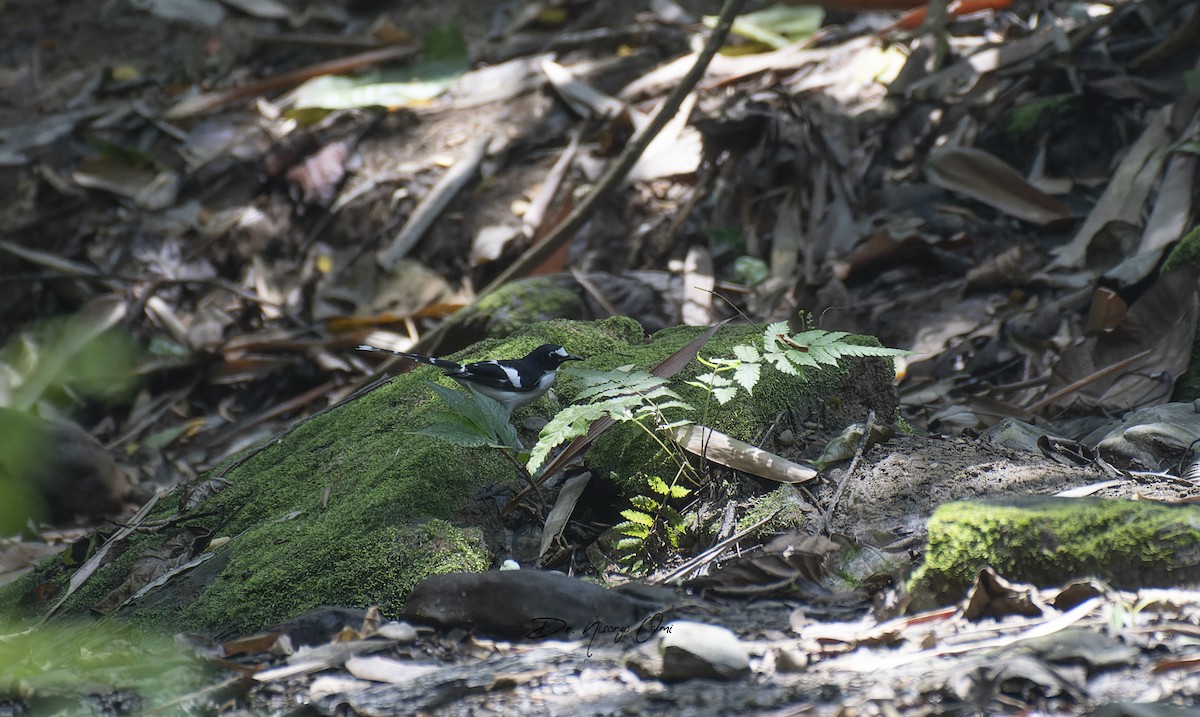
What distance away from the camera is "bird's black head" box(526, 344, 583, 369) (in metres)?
3.90

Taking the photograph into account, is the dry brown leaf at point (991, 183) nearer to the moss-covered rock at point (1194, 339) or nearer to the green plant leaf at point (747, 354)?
the moss-covered rock at point (1194, 339)

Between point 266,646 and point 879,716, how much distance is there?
145 cm

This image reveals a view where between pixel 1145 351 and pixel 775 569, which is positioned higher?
pixel 775 569

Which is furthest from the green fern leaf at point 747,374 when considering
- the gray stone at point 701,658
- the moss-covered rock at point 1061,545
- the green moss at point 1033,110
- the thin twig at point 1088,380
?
the green moss at point 1033,110

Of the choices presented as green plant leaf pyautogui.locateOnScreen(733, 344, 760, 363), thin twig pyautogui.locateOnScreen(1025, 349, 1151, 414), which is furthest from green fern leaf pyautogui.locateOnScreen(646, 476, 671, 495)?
thin twig pyautogui.locateOnScreen(1025, 349, 1151, 414)

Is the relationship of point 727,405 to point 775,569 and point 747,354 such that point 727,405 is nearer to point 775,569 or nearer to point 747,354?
point 747,354

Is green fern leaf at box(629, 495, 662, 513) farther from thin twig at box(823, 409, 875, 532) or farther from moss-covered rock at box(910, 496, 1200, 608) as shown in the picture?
moss-covered rock at box(910, 496, 1200, 608)

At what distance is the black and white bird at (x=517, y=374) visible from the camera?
12.4 ft

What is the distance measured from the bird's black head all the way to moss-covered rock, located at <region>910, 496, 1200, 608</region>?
173cm

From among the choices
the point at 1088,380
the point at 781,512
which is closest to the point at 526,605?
the point at 781,512

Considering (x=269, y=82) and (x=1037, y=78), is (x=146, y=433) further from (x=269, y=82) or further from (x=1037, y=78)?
Result: (x=1037, y=78)

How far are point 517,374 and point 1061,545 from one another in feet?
6.54

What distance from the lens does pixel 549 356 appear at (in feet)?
12.8

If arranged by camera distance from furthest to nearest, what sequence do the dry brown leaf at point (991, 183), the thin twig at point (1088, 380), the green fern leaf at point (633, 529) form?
the dry brown leaf at point (991, 183)
the thin twig at point (1088, 380)
the green fern leaf at point (633, 529)
